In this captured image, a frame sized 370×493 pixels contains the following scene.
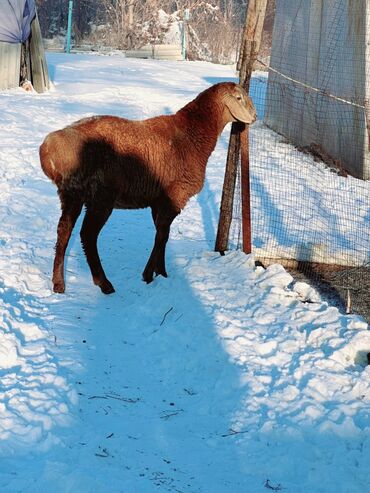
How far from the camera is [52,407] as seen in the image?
4043 mm

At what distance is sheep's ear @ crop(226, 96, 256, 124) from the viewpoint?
6684 millimetres

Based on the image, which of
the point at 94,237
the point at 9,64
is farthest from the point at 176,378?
the point at 9,64

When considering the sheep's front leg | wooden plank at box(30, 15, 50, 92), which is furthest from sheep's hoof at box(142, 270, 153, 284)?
wooden plank at box(30, 15, 50, 92)

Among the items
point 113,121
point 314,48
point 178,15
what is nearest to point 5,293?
point 113,121

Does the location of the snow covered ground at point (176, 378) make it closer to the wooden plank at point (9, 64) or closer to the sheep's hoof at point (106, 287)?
the sheep's hoof at point (106, 287)

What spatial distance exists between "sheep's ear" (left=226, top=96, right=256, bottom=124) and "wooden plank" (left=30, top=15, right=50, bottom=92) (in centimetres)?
1309

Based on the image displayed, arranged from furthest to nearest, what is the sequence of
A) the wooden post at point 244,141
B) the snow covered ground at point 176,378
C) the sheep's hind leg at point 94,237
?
the wooden post at point 244,141 < the sheep's hind leg at point 94,237 < the snow covered ground at point 176,378

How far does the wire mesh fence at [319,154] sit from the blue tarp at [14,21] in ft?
22.9

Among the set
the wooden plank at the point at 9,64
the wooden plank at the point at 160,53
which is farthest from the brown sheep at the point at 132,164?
the wooden plank at the point at 160,53

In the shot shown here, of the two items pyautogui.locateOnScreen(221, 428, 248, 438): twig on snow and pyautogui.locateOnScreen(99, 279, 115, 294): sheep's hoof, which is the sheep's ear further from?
pyautogui.locateOnScreen(221, 428, 248, 438): twig on snow

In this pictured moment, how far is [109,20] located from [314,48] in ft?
97.3

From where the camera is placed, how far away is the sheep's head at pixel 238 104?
21.9 feet

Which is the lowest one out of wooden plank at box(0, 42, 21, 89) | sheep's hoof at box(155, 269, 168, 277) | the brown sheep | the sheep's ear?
sheep's hoof at box(155, 269, 168, 277)

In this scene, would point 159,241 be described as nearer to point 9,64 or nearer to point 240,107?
point 240,107
